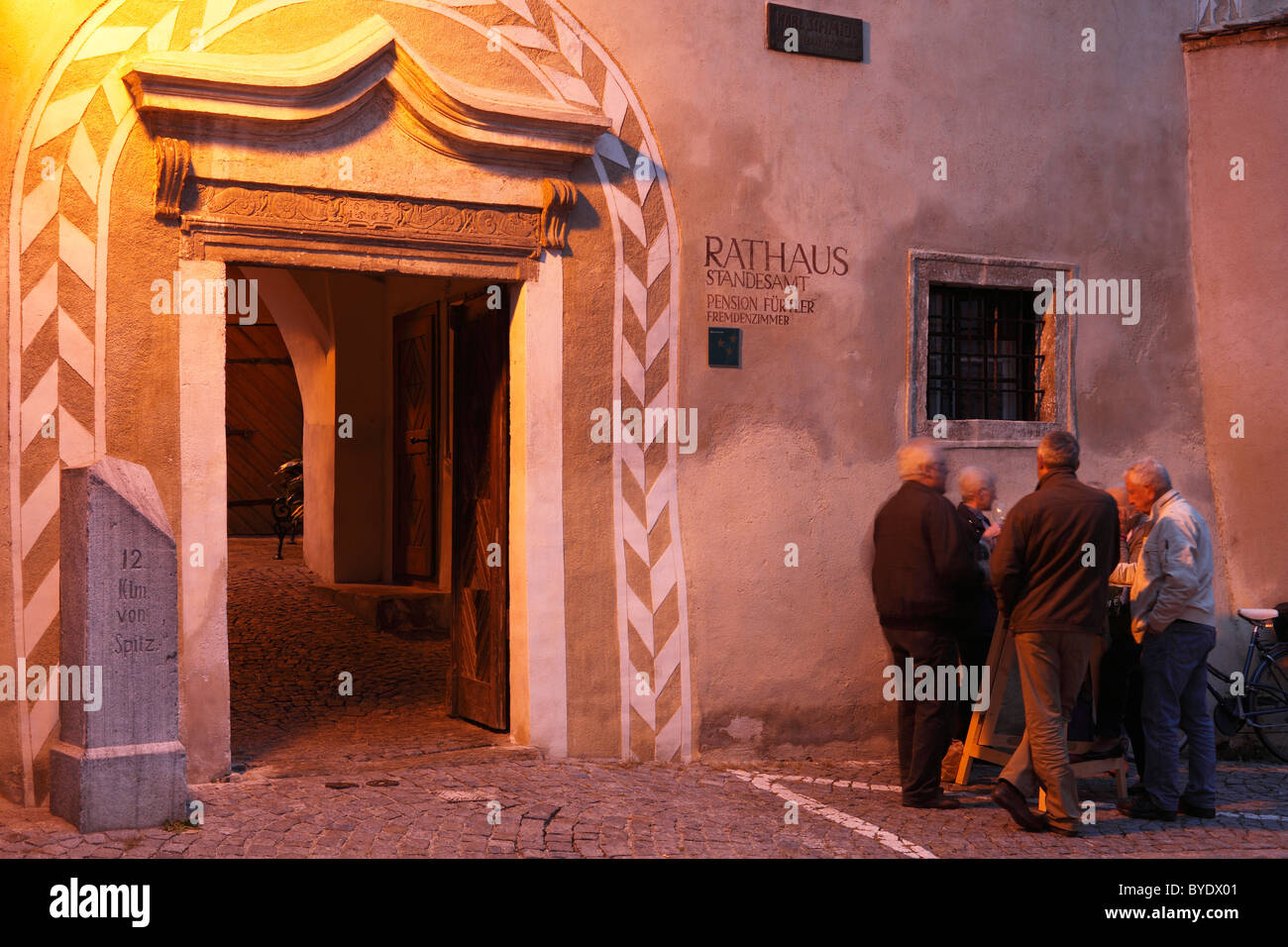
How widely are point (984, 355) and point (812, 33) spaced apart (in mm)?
2493

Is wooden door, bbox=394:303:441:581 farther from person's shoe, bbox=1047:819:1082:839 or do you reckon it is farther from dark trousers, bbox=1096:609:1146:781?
person's shoe, bbox=1047:819:1082:839

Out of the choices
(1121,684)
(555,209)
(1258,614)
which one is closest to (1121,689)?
(1121,684)

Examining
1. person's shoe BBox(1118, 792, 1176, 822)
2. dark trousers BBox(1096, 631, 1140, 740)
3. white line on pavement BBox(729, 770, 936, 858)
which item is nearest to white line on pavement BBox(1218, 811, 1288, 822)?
person's shoe BBox(1118, 792, 1176, 822)

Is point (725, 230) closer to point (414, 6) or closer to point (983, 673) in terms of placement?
point (414, 6)

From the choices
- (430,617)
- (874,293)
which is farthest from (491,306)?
Answer: (430,617)

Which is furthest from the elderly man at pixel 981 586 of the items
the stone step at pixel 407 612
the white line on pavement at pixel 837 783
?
the stone step at pixel 407 612

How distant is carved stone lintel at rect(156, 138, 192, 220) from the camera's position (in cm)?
658

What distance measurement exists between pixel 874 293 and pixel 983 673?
8.75 ft

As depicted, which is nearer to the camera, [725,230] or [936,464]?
[936,464]

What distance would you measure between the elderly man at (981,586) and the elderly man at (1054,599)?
955mm

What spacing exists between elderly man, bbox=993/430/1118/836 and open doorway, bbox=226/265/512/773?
2.99 m

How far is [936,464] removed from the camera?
23.0ft

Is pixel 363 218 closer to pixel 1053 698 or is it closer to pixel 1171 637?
pixel 1053 698

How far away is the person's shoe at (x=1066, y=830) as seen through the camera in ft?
21.6
